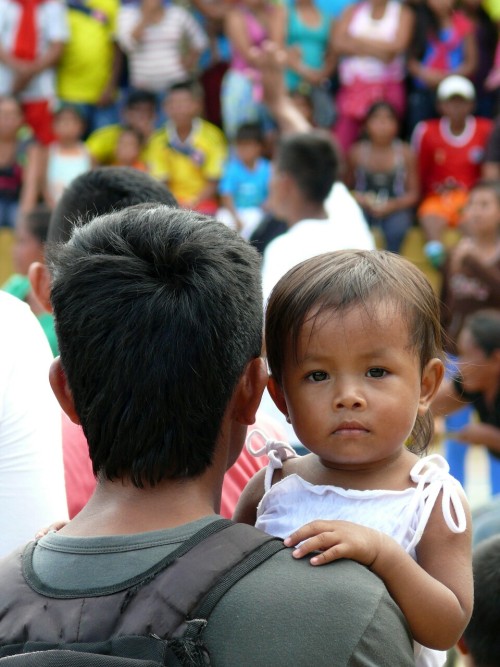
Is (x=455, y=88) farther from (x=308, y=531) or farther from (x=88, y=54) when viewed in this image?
(x=308, y=531)

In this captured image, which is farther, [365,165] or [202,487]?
[365,165]

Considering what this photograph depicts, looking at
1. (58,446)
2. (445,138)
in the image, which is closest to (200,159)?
(445,138)

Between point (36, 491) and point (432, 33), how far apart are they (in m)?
8.96

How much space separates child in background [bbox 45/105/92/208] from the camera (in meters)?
10.6

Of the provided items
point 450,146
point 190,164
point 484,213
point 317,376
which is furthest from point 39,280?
point 190,164

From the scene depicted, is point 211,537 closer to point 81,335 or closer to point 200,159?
point 81,335

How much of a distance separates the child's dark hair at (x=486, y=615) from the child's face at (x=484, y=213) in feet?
19.7

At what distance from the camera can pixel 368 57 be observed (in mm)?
10406

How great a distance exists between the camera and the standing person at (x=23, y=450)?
2289 millimetres

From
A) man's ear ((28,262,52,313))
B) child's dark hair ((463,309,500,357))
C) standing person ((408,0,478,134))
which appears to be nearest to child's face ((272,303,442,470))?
man's ear ((28,262,52,313))

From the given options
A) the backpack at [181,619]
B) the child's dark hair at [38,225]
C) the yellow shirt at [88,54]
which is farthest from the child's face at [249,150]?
the backpack at [181,619]

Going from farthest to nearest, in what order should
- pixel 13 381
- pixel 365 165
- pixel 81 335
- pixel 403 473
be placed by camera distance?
pixel 365 165
pixel 13 381
pixel 403 473
pixel 81 335

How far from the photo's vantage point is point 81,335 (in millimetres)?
1725

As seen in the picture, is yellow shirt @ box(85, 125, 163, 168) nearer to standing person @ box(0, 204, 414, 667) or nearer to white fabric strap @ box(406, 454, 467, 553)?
white fabric strap @ box(406, 454, 467, 553)
